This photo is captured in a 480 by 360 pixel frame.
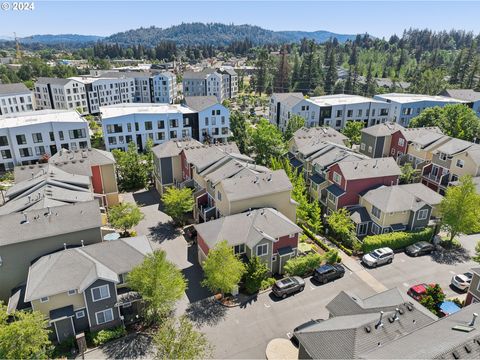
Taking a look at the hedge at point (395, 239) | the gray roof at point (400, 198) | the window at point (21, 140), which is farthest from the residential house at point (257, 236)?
the window at point (21, 140)

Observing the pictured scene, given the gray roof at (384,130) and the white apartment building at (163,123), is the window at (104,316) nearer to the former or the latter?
the white apartment building at (163,123)

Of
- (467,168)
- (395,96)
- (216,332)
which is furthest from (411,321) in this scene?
(395,96)

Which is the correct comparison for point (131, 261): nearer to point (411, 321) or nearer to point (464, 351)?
point (411, 321)

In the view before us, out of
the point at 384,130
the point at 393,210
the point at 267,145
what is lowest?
the point at 393,210

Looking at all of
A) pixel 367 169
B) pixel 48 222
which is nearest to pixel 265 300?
pixel 48 222

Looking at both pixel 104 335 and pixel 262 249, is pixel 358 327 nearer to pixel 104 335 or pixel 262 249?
pixel 262 249

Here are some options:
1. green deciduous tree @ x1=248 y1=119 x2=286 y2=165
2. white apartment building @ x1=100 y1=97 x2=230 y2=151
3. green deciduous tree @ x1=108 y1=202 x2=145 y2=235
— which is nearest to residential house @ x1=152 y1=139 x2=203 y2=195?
green deciduous tree @ x1=108 y1=202 x2=145 y2=235

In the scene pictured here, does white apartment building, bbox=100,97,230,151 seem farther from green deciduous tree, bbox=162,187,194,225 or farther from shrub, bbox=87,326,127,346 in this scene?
shrub, bbox=87,326,127,346
